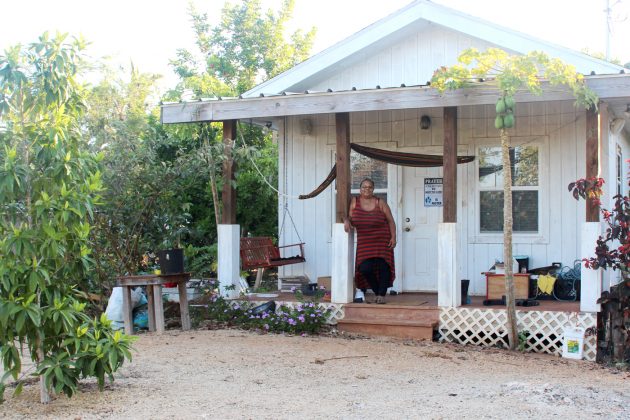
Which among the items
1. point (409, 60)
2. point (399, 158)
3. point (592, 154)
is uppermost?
point (409, 60)

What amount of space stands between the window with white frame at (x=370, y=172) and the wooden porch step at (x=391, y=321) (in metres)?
2.42

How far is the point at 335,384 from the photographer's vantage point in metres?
6.61

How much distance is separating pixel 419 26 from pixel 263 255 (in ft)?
13.3

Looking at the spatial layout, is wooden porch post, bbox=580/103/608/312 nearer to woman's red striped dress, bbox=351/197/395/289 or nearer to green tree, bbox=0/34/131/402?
woman's red striped dress, bbox=351/197/395/289

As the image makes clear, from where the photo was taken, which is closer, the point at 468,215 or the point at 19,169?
the point at 19,169

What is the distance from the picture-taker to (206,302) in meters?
10.1

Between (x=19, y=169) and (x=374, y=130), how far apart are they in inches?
259

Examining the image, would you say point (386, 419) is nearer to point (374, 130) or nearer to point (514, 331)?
point (514, 331)

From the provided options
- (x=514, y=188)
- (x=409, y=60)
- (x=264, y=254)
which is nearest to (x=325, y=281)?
(x=264, y=254)

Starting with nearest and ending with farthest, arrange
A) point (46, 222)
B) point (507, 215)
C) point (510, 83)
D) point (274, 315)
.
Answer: point (46, 222)
point (510, 83)
point (507, 215)
point (274, 315)

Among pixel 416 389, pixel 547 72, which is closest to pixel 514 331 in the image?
pixel 416 389

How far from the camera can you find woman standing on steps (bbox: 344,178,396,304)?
9500mm

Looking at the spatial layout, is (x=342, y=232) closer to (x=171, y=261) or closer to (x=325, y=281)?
(x=325, y=281)

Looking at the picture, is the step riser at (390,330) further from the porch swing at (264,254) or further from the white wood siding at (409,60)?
the white wood siding at (409,60)
